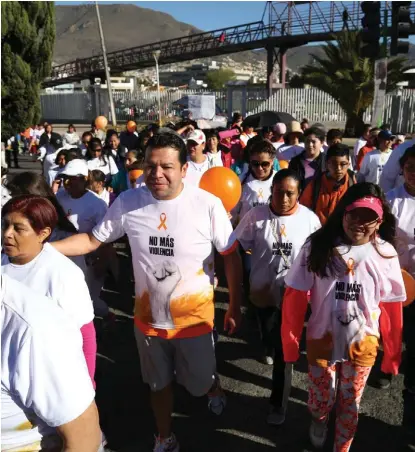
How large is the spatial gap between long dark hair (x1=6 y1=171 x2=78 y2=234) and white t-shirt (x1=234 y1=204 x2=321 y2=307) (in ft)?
4.22

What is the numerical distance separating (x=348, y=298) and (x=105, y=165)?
18.8ft

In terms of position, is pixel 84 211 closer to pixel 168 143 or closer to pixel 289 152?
pixel 168 143

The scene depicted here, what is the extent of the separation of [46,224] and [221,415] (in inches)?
82.7

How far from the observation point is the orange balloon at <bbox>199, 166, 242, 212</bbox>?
440cm

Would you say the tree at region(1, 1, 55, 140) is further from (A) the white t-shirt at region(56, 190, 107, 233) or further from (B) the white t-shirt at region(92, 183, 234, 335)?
(B) the white t-shirt at region(92, 183, 234, 335)

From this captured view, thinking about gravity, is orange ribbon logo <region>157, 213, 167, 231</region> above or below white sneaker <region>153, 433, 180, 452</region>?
above

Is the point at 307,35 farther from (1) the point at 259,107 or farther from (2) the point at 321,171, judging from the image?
(2) the point at 321,171

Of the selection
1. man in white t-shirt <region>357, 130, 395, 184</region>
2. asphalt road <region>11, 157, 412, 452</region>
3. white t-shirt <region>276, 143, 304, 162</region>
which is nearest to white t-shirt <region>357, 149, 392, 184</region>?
man in white t-shirt <region>357, 130, 395, 184</region>

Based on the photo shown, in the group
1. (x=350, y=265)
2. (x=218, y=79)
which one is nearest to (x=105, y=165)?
(x=350, y=265)

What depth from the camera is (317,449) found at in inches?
126

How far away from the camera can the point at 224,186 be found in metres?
4.40

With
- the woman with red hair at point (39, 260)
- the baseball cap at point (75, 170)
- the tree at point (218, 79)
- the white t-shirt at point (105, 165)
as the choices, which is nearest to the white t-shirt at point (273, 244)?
the woman with red hair at point (39, 260)

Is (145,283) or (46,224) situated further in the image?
(145,283)

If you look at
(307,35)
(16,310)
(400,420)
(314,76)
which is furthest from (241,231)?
(307,35)
